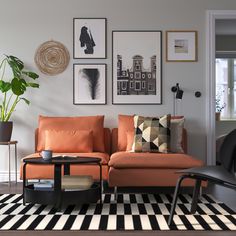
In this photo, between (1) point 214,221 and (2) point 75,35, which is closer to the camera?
(1) point 214,221

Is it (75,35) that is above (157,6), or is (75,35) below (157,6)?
below

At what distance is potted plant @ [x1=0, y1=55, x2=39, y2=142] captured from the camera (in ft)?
15.3

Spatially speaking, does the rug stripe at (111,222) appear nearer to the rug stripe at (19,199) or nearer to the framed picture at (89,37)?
the rug stripe at (19,199)

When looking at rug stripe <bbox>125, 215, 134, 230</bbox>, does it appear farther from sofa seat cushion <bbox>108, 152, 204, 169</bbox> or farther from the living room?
the living room

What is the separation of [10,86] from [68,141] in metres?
0.98

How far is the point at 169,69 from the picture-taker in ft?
16.8

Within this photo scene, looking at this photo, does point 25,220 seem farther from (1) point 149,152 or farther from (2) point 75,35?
(2) point 75,35

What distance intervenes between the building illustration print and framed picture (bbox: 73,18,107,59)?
29 centimetres

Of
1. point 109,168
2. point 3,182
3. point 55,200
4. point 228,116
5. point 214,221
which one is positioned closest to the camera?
point 214,221

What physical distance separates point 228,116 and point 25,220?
6.07 meters

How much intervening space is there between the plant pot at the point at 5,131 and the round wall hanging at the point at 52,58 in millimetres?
885

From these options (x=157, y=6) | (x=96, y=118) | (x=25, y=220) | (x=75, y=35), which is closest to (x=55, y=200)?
(x=25, y=220)

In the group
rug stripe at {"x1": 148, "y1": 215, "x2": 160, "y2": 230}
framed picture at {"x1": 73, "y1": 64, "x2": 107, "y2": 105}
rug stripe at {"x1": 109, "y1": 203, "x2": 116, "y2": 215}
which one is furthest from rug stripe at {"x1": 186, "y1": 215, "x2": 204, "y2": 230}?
framed picture at {"x1": 73, "y1": 64, "x2": 107, "y2": 105}

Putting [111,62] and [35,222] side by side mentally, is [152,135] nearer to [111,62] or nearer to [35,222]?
[111,62]
